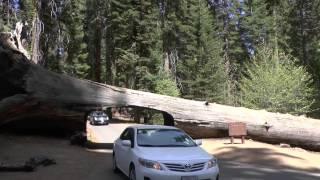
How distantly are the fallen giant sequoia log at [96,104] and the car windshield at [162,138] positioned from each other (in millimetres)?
8438

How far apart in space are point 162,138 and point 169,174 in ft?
7.27

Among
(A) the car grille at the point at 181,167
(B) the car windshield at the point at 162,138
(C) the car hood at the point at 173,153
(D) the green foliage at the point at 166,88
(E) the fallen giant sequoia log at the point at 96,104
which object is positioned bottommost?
(A) the car grille at the point at 181,167

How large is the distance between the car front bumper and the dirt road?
2.95 meters

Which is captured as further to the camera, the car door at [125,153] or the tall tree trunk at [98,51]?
the tall tree trunk at [98,51]

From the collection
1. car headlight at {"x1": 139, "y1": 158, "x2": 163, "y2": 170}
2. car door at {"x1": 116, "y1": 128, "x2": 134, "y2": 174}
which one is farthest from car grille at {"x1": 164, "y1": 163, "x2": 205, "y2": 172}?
car door at {"x1": 116, "y1": 128, "x2": 134, "y2": 174}

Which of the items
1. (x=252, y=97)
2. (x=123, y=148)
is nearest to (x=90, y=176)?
(x=123, y=148)

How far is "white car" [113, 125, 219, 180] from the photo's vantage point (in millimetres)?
10492

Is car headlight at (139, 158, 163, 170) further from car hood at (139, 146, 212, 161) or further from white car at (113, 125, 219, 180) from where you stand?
car hood at (139, 146, 212, 161)

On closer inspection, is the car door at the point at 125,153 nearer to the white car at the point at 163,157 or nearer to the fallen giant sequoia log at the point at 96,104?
the white car at the point at 163,157

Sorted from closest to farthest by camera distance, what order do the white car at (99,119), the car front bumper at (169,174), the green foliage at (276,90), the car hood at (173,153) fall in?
the car front bumper at (169,174) → the car hood at (173,153) → the green foliage at (276,90) → the white car at (99,119)

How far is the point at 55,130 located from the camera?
2566cm

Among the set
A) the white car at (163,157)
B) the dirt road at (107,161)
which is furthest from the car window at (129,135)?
the dirt road at (107,161)

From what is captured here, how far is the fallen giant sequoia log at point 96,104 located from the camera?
20938 millimetres

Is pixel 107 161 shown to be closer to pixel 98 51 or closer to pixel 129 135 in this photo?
pixel 129 135
